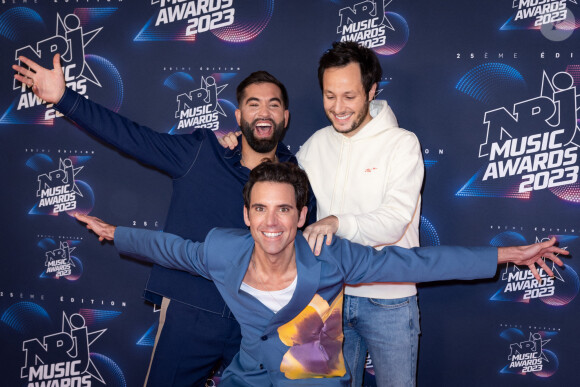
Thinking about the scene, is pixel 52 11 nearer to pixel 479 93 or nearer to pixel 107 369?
pixel 107 369

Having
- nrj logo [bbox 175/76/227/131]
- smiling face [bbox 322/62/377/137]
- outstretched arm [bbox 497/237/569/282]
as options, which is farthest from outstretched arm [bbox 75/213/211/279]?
outstretched arm [bbox 497/237/569/282]

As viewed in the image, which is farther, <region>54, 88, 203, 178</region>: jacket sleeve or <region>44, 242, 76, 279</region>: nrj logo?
<region>44, 242, 76, 279</region>: nrj logo

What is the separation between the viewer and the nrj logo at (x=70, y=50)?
3.20 m

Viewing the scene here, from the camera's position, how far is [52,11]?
10.6 feet

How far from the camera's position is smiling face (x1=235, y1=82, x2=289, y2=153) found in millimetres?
2541

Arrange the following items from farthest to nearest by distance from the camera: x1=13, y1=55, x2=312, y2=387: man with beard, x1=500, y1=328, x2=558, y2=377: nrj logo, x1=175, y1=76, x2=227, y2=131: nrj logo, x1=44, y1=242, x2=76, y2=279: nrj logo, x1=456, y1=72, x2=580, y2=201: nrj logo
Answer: x1=44, y1=242, x2=76, y2=279: nrj logo
x1=175, y1=76, x2=227, y2=131: nrj logo
x1=500, y1=328, x2=558, y2=377: nrj logo
x1=456, y1=72, x2=580, y2=201: nrj logo
x1=13, y1=55, x2=312, y2=387: man with beard

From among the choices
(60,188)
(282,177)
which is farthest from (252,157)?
(60,188)

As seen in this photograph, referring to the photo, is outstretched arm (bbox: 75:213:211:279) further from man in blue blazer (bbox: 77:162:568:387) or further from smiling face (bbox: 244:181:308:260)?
smiling face (bbox: 244:181:308:260)

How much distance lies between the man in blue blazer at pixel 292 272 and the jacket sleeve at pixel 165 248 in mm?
11

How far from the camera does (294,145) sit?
3.06 meters

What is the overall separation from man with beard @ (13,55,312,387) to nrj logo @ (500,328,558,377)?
1584 mm

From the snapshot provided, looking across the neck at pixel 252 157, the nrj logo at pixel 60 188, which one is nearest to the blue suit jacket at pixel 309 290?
the neck at pixel 252 157

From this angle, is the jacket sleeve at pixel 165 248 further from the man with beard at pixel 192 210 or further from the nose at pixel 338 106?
the nose at pixel 338 106

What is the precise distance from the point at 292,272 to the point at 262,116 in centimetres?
83
